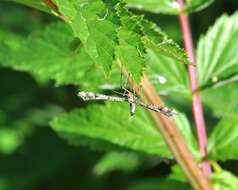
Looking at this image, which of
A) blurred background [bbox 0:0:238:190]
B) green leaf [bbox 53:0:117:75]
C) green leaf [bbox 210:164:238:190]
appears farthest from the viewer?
blurred background [bbox 0:0:238:190]

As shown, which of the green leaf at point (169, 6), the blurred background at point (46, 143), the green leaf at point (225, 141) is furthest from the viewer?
the blurred background at point (46, 143)

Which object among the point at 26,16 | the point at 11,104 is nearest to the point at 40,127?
the point at 11,104

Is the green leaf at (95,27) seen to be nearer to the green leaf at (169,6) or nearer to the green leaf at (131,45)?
the green leaf at (131,45)

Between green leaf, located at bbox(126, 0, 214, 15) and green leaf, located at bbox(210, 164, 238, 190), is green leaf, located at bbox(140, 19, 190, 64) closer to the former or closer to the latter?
green leaf, located at bbox(210, 164, 238, 190)

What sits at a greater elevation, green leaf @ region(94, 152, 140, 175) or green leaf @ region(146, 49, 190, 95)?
green leaf @ region(94, 152, 140, 175)

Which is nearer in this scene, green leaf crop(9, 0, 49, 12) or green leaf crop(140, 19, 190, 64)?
green leaf crop(140, 19, 190, 64)

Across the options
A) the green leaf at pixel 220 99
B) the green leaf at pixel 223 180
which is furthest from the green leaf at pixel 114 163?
the green leaf at pixel 223 180

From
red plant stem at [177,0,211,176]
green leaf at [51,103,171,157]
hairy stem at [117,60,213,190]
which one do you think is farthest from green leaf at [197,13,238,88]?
hairy stem at [117,60,213,190]

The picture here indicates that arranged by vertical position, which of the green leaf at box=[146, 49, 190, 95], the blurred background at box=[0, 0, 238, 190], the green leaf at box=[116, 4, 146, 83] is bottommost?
the green leaf at box=[116, 4, 146, 83]
